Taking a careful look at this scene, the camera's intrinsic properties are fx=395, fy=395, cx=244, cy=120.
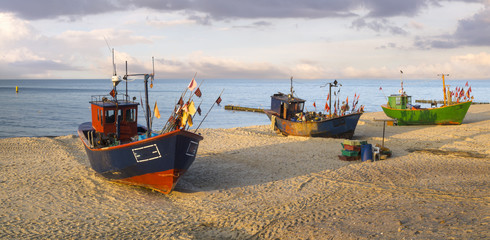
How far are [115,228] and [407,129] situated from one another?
24.6 metres

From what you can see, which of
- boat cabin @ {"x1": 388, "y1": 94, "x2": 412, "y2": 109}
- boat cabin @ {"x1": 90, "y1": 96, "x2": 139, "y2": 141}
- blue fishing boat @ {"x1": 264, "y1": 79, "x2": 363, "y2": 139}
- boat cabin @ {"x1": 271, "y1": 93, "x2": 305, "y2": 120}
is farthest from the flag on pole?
boat cabin @ {"x1": 388, "y1": 94, "x2": 412, "y2": 109}

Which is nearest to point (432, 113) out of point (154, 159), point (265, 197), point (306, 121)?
point (306, 121)

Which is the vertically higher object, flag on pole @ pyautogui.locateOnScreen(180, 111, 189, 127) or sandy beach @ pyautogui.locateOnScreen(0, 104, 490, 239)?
flag on pole @ pyautogui.locateOnScreen(180, 111, 189, 127)

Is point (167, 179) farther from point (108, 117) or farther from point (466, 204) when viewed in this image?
point (466, 204)

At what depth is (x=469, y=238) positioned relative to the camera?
8867mm

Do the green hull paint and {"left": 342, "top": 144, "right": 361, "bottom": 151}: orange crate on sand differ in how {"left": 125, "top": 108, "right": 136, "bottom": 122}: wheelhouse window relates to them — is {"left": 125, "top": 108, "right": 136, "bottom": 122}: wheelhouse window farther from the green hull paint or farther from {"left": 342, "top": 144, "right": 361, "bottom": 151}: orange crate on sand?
the green hull paint

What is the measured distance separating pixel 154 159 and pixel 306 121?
Result: 13337 millimetres

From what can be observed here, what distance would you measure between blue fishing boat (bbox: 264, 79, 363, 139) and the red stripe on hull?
1285cm

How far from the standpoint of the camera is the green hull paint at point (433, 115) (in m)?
30.2

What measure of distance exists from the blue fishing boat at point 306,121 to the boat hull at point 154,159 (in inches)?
483

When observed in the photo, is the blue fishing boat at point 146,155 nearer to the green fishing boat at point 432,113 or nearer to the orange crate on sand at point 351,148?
the orange crate on sand at point 351,148

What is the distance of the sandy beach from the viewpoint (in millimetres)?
9875

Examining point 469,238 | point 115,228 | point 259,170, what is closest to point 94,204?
point 115,228

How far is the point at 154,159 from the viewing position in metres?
12.6
